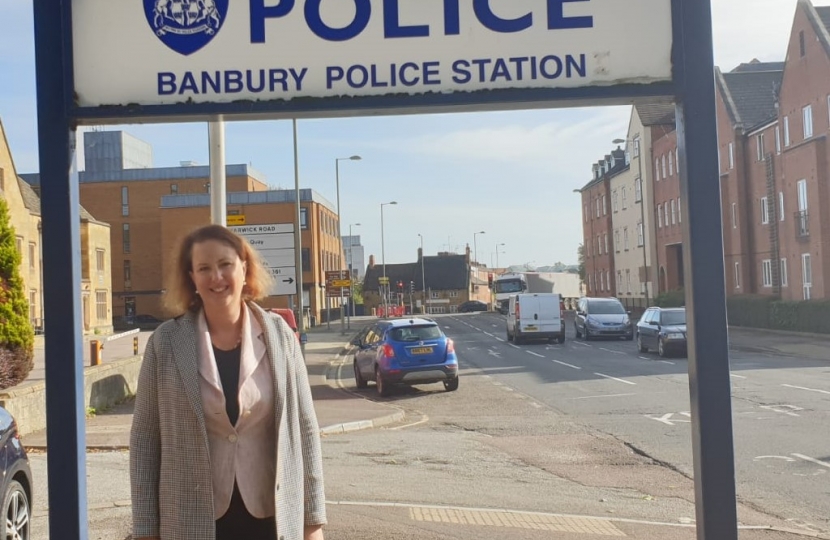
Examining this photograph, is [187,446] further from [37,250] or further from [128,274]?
[128,274]

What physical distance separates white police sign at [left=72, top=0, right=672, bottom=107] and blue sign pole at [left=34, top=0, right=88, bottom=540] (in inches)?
11.9

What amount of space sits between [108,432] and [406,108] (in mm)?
10527

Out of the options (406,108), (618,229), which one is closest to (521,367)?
(406,108)

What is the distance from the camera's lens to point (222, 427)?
3076mm

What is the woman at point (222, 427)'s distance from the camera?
3.04 m

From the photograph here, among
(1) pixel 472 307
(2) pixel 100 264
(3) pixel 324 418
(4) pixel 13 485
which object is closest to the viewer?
(4) pixel 13 485

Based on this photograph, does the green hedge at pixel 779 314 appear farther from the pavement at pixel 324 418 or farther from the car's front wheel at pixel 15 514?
the car's front wheel at pixel 15 514

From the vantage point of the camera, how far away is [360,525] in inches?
281

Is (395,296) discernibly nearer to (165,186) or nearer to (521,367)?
(165,186)

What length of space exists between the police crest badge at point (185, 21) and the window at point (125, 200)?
3267 inches

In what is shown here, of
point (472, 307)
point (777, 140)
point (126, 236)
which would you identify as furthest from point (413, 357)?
point (472, 307)

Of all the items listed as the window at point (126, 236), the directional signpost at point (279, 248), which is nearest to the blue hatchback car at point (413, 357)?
the directional signpost at point (279, 248)

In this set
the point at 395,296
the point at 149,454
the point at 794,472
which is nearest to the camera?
the point at 149,454

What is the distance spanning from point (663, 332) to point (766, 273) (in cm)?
2121
